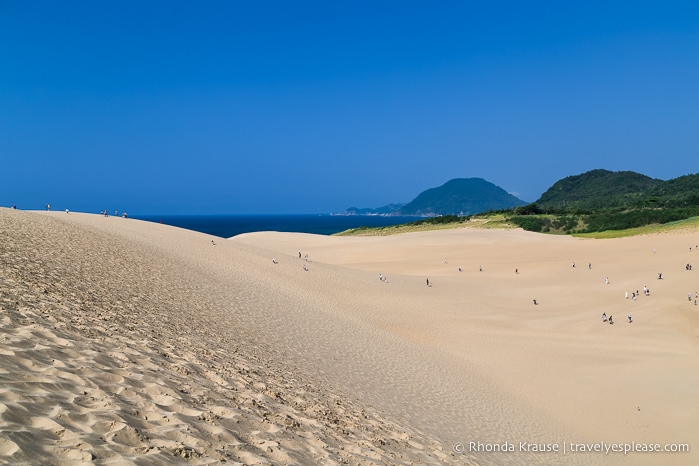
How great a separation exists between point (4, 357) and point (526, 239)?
5912 cm

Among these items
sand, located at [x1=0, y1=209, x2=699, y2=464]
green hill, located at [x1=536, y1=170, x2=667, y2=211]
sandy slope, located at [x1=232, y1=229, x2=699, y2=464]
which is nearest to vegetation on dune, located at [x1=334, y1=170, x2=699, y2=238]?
sandy slope, located at [x1=232, y1=229, x2=699, y2=464]

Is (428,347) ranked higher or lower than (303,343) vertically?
lower

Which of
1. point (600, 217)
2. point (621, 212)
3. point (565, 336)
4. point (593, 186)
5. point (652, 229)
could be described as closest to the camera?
point (565, 336)

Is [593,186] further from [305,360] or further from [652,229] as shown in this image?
[305,360]

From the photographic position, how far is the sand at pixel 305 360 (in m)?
4.93

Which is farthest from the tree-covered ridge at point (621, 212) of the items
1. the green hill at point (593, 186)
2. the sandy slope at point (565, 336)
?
the sandy slope at point (565, 336)

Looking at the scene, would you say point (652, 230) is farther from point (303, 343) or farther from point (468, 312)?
point (303, 343)

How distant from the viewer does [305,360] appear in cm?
1183

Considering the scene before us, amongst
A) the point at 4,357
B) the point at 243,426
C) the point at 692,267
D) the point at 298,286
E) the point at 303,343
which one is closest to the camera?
the point at 4,357

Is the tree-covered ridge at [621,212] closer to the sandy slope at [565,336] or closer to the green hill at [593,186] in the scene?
the green hill at [593,186]

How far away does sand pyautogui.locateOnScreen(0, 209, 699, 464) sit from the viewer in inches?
194

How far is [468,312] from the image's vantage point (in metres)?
25.0

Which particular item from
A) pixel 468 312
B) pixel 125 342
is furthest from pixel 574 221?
pixel 125 342

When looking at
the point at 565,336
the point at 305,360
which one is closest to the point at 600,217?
the point at 565,336
